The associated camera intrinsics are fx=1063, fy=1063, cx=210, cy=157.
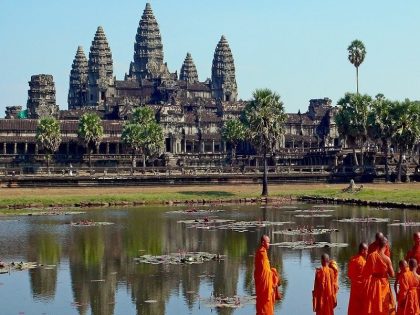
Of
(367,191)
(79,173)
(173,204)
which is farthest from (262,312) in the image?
(79,173)

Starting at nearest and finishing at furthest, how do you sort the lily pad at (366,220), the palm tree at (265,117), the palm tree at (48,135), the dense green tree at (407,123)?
the lily pad at (366,220), the palm tree at (265,117), the dense green tree at (407,123), the palm tree at (48,135)

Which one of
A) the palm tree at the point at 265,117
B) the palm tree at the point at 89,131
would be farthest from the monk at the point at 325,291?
the palm tree at the point at 89,131

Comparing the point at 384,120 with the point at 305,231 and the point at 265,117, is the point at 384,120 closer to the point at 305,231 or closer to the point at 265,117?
the point at 265,117

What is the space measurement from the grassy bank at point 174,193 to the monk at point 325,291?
193ft

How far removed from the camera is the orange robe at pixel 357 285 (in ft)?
93.5

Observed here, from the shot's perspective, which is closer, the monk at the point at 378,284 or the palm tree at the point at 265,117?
the monk at the point at 378,284

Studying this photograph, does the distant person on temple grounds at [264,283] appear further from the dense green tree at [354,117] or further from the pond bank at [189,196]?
the dense green tree at [354,117]

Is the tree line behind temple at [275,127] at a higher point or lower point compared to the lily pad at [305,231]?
higher

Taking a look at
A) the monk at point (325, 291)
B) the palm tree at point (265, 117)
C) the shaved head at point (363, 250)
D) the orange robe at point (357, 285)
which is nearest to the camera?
the orange robe at point (357, 285)

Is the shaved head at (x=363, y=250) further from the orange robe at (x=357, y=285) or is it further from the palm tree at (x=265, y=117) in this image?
the palm tree at (x=265, y=117)

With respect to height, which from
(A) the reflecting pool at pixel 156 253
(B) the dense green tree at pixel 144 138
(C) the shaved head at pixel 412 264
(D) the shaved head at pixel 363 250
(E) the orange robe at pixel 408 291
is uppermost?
(B) the dense green tree at pixel 144 138

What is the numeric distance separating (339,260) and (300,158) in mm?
134735

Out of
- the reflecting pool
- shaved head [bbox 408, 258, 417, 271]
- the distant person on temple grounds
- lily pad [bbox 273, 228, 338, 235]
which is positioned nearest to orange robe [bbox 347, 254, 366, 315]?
shaved head [bbox 408, 258, 417, 271]

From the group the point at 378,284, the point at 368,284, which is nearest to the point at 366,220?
the point at 368,284
